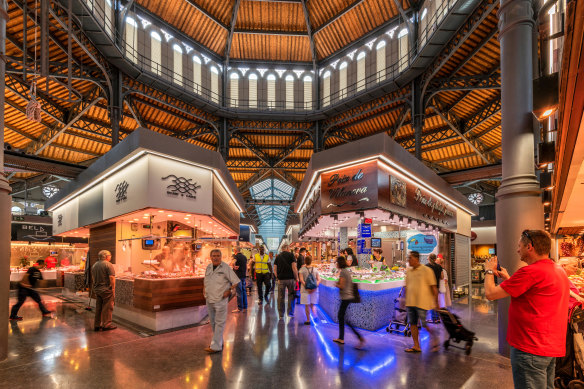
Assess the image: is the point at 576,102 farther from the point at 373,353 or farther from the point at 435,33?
A: the point at 435,33

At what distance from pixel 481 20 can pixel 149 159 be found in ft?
39.5

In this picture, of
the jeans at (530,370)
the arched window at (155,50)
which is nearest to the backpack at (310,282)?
the jeans at (530,370)

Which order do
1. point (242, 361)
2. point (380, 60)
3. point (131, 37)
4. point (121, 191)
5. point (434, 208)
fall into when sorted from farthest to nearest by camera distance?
point (380, 60) < point (131, 37) < point (434, 208) < point (121, 191) < point (242, 361)

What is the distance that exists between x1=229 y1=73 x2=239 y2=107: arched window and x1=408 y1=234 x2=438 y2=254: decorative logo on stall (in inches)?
629

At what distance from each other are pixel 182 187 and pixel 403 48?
16.5 m

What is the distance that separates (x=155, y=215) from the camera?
885 cm

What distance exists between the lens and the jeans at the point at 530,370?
8.43 ft

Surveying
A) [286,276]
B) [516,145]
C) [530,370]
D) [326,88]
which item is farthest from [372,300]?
[326,88]

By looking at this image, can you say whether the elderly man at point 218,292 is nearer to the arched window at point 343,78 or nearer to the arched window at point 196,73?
the arched window at point 196,73

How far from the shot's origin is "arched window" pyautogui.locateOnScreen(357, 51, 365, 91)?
22.1 meters

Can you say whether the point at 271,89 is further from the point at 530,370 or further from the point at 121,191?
the point at 530,370

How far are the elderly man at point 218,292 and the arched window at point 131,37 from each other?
16549mm

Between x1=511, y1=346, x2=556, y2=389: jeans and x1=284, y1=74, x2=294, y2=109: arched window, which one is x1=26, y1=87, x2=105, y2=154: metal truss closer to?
x1=284, y1=74, x2=294, y2=109: arched window

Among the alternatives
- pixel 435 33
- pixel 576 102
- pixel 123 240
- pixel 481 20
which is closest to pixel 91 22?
pixel 123 240
